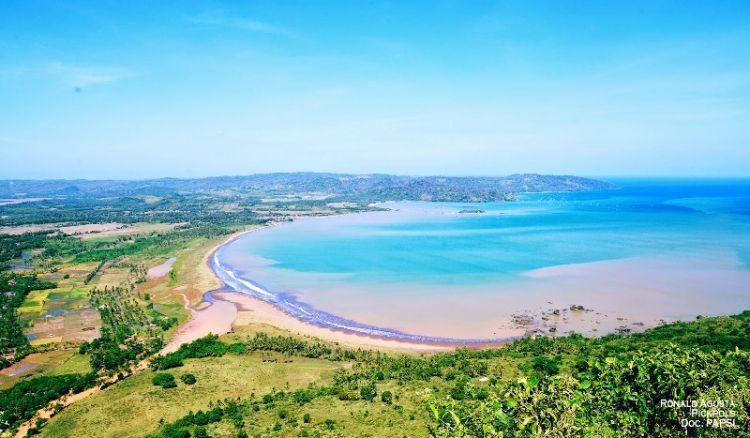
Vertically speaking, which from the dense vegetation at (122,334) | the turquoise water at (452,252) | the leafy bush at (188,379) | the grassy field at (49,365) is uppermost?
the turquoise water at (452,252)

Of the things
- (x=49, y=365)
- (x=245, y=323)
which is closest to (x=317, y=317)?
(x=245, y=323)

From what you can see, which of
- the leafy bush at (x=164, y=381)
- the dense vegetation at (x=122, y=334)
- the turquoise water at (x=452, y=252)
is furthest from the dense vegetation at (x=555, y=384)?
the turquoise water at (x=452, y=252)

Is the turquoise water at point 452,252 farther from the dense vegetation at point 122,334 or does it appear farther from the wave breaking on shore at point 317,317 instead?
the dense vegetation at point 122,334

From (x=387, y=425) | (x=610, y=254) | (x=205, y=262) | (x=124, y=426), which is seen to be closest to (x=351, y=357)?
(x=387, y=425)

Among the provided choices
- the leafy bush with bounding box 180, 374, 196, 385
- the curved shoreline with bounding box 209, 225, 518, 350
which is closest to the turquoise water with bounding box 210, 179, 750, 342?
the curved shoreline with bounding box 209, 225, 518, 350

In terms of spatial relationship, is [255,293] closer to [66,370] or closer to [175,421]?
[66,370]
